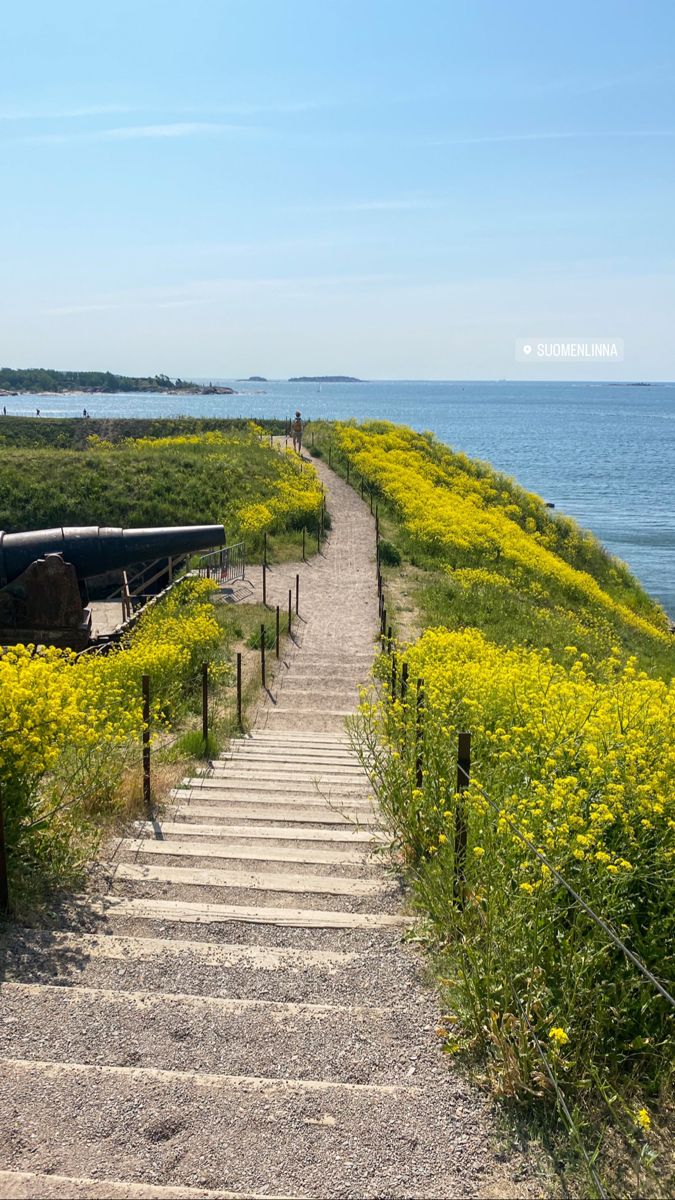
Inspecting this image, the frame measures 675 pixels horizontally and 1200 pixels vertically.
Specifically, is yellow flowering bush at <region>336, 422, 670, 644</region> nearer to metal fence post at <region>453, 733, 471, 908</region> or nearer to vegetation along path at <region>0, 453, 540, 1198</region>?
vegetation along path at <region>0, 453, 540, 1198</region>

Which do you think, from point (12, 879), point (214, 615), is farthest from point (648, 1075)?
point (214, 615)

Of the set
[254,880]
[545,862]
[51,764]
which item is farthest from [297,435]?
[545,862]

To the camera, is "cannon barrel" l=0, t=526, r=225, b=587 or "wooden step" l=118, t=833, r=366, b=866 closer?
"wooden step" l=118, t=833, r=366, b=866

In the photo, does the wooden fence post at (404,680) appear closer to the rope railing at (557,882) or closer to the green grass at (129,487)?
the rope railing at (557,882)

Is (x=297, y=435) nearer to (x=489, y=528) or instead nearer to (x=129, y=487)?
(x=129, y=487)

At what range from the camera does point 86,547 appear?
1698 centimetres

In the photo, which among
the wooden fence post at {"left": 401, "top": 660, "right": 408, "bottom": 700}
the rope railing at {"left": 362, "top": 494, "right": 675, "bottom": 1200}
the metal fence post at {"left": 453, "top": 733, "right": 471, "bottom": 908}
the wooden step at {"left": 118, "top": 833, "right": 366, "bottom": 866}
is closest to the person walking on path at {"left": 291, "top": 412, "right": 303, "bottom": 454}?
the wooden fence post at {"left": 401, "top": 660, "right": 408, "bottom": 700}

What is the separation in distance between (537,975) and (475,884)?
93cm

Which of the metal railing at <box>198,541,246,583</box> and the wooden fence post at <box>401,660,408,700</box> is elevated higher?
the wooden fence post at <box>401,660,408,700</box>

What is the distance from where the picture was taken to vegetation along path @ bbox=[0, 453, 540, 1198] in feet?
10.5

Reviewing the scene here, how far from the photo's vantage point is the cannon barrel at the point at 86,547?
16.6 metres

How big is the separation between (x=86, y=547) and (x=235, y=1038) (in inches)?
549

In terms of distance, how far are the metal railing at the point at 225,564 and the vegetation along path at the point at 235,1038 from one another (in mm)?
14912

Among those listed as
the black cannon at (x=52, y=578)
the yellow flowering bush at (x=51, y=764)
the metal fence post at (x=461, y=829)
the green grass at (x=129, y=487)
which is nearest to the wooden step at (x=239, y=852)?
the yellow flowering bush at (x=51, y=764)
